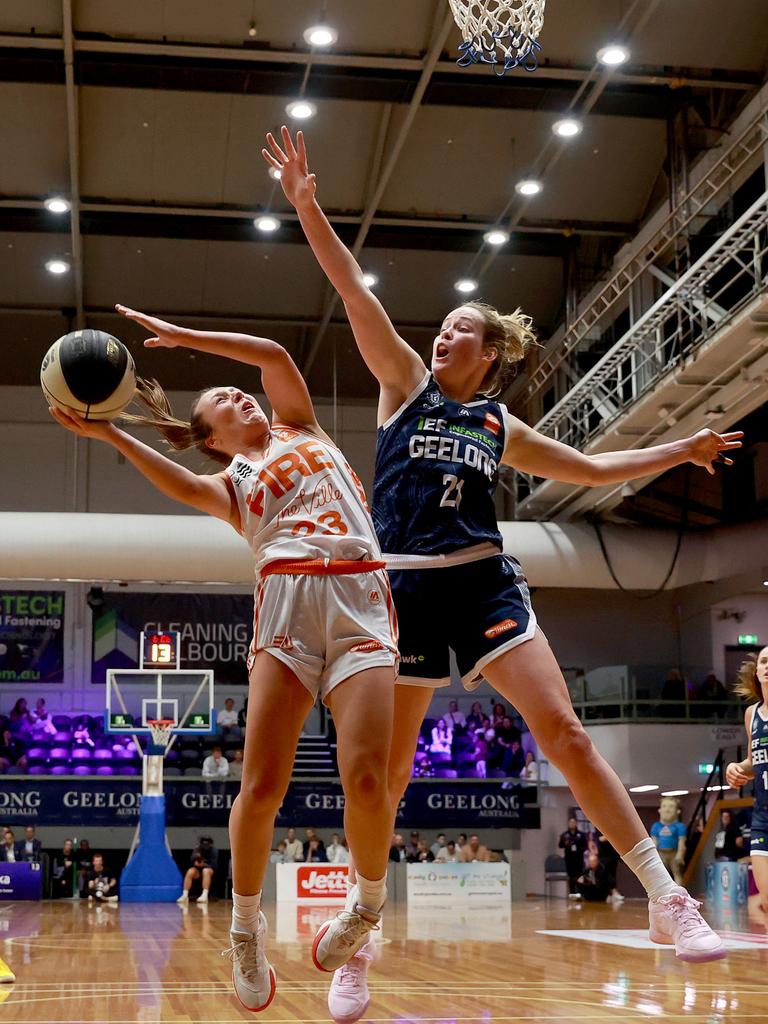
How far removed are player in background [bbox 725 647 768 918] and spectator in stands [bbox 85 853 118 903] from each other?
596 inches

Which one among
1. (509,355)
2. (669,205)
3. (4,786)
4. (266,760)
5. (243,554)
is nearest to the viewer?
(266,760)

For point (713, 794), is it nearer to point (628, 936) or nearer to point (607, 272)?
point (607, 272)

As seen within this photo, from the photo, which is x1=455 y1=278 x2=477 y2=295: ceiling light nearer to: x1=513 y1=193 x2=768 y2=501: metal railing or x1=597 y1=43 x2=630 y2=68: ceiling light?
x1=513 y1=193 x2=768 y2=501: metal railing

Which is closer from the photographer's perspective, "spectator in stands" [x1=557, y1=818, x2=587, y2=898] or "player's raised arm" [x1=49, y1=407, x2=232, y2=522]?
"player's raised arm" [x1=49, y1=407, x2=232, y2=522]

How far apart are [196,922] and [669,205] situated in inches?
470

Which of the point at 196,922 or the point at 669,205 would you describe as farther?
the point at 669,205

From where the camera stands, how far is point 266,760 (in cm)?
404

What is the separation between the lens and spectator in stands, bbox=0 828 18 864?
21.7 metres

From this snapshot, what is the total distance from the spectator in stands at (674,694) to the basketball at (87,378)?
2060 centimetres

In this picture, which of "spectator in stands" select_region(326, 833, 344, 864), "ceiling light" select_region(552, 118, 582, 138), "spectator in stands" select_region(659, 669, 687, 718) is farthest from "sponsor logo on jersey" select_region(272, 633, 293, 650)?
"spectator in stands" select_region(659, 669, 687, 718)

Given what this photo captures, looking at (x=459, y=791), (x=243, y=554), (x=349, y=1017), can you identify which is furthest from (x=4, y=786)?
(x=349, y=1017)

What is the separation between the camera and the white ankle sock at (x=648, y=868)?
13.6 feet

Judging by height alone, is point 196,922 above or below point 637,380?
below

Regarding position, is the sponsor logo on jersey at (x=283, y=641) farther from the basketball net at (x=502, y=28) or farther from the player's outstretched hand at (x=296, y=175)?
the basketball net at (x=502, y=28)
